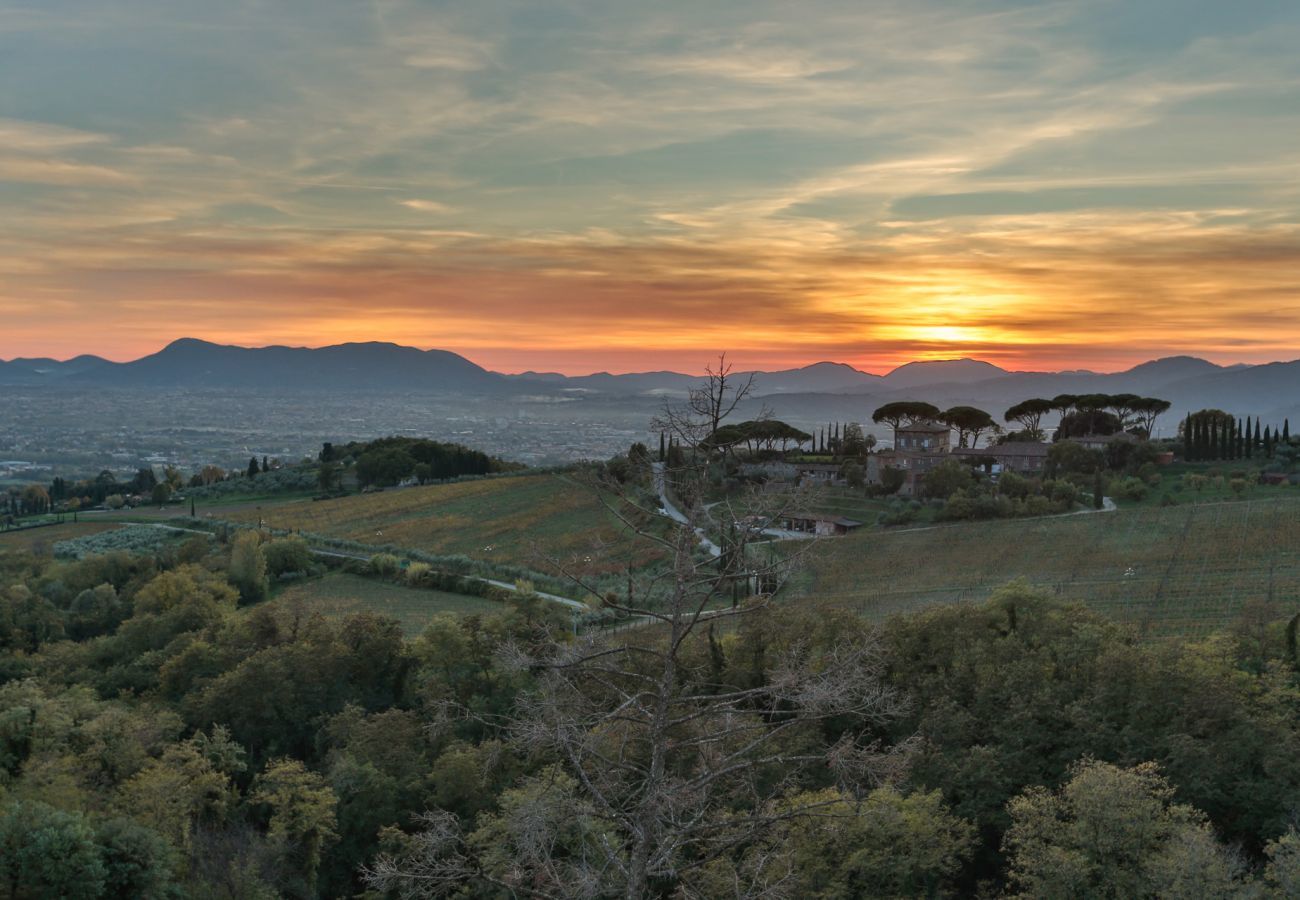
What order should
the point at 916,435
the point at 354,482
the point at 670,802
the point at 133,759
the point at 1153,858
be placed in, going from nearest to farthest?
the point at 670,802
the point at 1153,858
the point at 133,759
the point at 916,435
the point at 354,482

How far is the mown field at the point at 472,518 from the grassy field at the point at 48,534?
9730 mm

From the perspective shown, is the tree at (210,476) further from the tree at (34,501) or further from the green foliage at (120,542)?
the green foliage at (120,542)

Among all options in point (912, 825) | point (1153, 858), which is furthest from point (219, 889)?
point (1153, 858)

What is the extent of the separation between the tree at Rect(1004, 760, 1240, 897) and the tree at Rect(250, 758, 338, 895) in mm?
15318

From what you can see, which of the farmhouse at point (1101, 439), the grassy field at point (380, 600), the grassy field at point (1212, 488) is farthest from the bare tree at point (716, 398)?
the farmhouse at point (1101, 439)

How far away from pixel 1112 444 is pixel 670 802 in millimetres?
60419

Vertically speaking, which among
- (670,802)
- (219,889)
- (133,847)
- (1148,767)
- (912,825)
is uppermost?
(670,802)

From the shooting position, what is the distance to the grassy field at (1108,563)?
1275 inches

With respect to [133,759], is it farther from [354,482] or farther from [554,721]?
[354,482]

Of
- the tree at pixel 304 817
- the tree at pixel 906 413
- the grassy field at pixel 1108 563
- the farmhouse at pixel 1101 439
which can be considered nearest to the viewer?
the tree at pixel 304 817

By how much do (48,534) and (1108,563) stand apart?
69936 mm

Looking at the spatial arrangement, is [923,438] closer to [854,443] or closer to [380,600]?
[854,443]

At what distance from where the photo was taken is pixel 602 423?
14662 cm

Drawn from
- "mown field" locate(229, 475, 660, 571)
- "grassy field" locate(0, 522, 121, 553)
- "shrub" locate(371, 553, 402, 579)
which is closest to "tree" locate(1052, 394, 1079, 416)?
"mown field" locate(229, 475, 660, 571)
